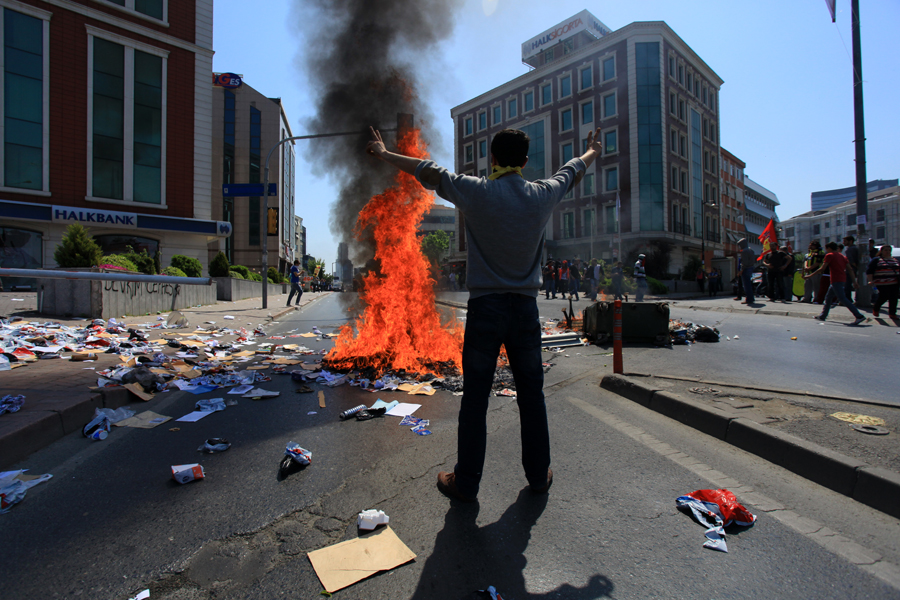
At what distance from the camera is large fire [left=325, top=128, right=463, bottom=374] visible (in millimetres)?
5871

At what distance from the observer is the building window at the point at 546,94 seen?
41763 millimetres

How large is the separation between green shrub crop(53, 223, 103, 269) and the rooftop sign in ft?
153

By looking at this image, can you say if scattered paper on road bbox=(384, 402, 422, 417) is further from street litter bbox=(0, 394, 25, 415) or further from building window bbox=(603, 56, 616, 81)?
building window bbox=(603, 56, 616, 81)

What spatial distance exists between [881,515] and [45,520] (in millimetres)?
4206

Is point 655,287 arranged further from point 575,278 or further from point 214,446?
point 214,446

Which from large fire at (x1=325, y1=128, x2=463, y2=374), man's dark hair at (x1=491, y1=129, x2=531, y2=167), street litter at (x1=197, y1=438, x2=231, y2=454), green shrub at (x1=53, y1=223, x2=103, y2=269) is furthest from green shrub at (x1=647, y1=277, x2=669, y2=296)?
street litter at (x1=197, y1=438, x2=231, y2=454)

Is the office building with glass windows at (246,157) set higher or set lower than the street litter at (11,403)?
higher

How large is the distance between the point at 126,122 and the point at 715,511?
92.8 ft

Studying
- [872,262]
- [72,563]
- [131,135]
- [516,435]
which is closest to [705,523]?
[516,435]

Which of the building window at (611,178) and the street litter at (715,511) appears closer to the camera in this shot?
the street litter at (715,511)

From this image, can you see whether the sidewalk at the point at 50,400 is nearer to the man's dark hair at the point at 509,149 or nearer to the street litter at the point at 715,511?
the man's dark hair at the point at 509,149

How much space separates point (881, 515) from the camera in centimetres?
234

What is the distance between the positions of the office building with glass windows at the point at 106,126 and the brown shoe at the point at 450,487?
80.5 ft

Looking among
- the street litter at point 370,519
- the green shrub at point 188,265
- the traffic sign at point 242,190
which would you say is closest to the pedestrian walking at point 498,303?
the street litter at point 370,519
